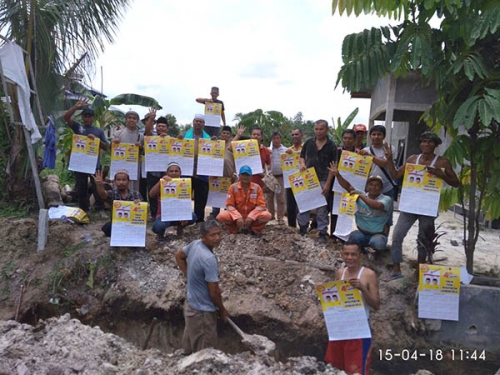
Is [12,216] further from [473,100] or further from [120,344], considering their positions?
[473,100]

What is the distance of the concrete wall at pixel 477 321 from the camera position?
4.95 metres

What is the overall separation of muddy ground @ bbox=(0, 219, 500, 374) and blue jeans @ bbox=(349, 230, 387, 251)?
402mm

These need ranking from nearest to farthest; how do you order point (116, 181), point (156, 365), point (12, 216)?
1. point (156, 365)
2. point (116, 181)
3. point (12, 216)

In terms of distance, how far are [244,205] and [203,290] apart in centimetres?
263

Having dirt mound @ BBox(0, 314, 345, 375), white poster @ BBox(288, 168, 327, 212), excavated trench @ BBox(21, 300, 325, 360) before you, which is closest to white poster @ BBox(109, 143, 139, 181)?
excavated trench @ BBox(21, 300, 325, 360)

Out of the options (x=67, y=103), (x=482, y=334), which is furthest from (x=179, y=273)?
(x=67, y=103)

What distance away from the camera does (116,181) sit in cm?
586

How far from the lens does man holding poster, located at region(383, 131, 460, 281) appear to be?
5.02 metres

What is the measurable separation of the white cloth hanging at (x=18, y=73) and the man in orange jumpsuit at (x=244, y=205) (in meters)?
3.10

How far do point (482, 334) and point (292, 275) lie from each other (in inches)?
95.8

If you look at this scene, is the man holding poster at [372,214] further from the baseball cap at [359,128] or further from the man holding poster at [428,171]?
the baseball cap at [359,128]

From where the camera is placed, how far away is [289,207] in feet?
23.3

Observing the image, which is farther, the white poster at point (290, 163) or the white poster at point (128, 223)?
the white poster at point (290, 163)
